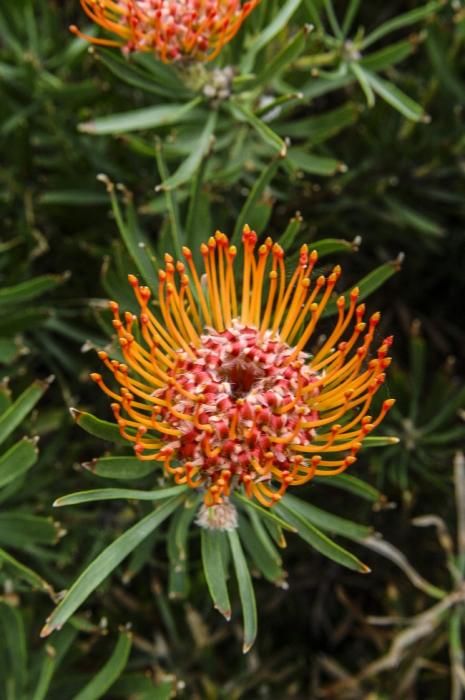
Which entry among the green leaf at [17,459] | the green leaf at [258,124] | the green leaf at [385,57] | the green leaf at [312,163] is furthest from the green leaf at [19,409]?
the green leaf at [385,57]

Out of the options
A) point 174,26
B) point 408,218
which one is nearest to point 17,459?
point 174,26

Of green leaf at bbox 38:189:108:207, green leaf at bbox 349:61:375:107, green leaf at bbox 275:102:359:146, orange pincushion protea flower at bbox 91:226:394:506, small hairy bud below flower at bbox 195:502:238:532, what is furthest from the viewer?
green leaf at bbox 38:189:108:207

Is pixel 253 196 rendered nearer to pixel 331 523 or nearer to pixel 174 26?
pixel 174 26

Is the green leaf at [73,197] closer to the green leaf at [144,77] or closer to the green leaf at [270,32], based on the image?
the green leaf at [144,77]

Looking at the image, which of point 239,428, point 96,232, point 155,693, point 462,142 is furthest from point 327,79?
point 155,693

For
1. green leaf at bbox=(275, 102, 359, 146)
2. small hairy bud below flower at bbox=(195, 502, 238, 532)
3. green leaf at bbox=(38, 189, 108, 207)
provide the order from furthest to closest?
green leaf at bbox=(38, 189, 108, 207) → green leaf at bbox=(275, 102, 359, 146) → small hairy bud below flower at bbox=(195, 502, 238, 532)

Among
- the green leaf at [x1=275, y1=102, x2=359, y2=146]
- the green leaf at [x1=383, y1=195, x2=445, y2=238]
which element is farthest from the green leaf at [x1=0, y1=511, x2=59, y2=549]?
the green leaf at [x1=383, y1=195, x2=445, y2=238]

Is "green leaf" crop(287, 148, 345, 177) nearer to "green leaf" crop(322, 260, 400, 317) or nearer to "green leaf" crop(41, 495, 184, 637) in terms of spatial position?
"green leaf" crop(322, 260, 400, 317)

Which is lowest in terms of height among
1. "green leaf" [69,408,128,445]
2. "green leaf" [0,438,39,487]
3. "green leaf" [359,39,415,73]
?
"green leaf" [69,408,128,445]
